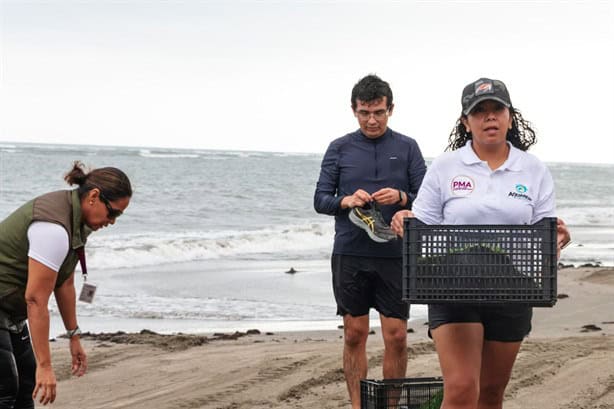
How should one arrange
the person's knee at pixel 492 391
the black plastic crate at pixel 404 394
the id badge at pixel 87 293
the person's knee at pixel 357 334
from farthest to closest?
the person's knee at pixel 357 334
the black plastic crate at pixel 404 394
the id badge at pixel 87 293
the person's knee at pixel 492 391

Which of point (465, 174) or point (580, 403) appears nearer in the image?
point (465, 174)

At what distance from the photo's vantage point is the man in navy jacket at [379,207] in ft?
22.5

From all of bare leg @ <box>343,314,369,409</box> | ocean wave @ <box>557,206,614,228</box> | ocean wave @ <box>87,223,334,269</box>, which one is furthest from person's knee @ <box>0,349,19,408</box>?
ocean wave @ <box>557,206,614,228</box>

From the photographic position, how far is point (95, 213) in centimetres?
528

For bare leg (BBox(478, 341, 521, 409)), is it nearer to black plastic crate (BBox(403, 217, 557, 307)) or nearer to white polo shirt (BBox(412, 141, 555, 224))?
black plastic crate (BBox(403, 217, 557, 307))

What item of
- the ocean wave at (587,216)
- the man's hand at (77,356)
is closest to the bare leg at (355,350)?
the man's hand at (77,356)

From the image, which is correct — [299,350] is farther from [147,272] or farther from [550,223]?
[147,272]

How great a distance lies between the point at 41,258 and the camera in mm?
5082

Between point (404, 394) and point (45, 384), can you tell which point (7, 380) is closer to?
point (45, 384)

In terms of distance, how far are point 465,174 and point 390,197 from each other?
1772 mm

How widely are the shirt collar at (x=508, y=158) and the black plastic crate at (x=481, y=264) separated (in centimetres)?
39

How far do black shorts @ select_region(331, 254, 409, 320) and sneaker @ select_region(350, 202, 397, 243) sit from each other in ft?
0.90

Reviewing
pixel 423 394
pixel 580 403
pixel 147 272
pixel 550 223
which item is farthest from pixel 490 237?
pixel 147 272

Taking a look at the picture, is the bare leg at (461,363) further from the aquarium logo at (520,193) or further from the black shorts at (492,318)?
the aquarium logo at (520,193)
